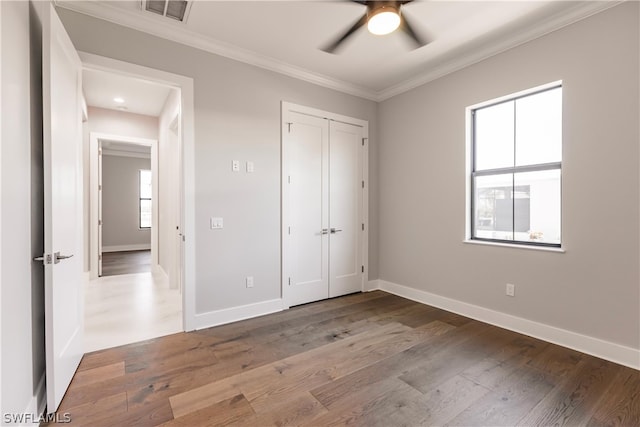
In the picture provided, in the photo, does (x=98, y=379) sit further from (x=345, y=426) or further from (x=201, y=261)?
(x=345, y=426)

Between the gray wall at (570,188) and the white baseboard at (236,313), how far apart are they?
6.40 feet

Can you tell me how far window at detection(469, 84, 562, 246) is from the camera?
278 cm

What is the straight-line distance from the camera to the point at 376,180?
4.50 meters

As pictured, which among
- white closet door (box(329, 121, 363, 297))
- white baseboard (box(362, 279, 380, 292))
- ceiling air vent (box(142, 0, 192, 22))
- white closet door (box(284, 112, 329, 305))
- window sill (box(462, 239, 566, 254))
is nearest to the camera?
ceiling air vent (box(142, 0, 192, 22))

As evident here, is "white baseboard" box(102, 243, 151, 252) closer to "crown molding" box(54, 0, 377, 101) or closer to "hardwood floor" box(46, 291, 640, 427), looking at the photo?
"hardwood floor" box(46, 291, 640, 427)

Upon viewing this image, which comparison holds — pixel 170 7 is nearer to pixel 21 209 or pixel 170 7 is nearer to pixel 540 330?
pixel 21 209

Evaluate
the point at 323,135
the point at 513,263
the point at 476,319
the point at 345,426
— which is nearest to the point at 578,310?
the point at 513,263

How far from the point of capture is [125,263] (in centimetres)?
662

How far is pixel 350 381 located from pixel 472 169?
263 cm

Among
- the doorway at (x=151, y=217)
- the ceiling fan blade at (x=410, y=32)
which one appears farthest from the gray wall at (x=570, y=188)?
the doorway at (x=151, y=217)

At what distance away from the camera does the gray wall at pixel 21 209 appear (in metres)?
1.46

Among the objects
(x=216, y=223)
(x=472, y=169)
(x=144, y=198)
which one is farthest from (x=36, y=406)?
(x=144, y=198)

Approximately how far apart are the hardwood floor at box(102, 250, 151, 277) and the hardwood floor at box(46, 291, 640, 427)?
12.3 ft

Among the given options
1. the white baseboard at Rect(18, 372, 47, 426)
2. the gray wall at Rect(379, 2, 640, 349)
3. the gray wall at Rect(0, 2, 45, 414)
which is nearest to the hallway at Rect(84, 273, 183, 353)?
the white baseboard at Rect(18, 372, 47, 426)
